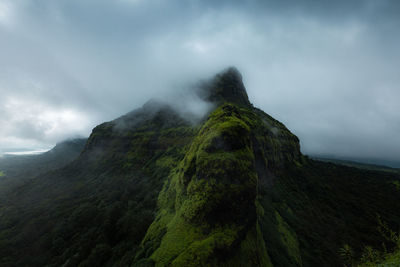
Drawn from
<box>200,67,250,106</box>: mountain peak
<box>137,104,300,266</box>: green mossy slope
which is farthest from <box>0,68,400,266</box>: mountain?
<box>200,67,250,106</box>: mountain peak

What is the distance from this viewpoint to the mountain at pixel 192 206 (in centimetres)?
1471

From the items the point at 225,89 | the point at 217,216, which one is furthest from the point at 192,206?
the point at 225,89

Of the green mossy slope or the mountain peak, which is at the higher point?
the mountain peak

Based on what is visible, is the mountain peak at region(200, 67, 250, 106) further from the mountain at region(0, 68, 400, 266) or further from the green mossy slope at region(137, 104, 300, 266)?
the green mossy slope at region(137, 104, 300, 266)

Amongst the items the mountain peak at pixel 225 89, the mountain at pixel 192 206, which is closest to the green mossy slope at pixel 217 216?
the mountain at pixel 192 206

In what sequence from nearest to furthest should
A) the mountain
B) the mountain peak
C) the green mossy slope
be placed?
1. the green mossy slope
2. the mountain
3. the mountain peak

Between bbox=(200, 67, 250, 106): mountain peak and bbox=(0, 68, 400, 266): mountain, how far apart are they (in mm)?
2066

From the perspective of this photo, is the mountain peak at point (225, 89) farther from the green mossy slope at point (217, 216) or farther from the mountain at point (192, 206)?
the green mossy slope at point (217, 216)

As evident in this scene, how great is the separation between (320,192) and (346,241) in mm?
20054

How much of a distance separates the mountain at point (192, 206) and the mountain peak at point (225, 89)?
2066 mm

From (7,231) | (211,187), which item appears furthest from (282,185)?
(7,231)

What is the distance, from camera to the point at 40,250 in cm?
3123

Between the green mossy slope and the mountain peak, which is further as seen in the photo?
the mountain peak

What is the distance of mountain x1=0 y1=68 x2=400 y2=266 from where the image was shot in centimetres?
1471
